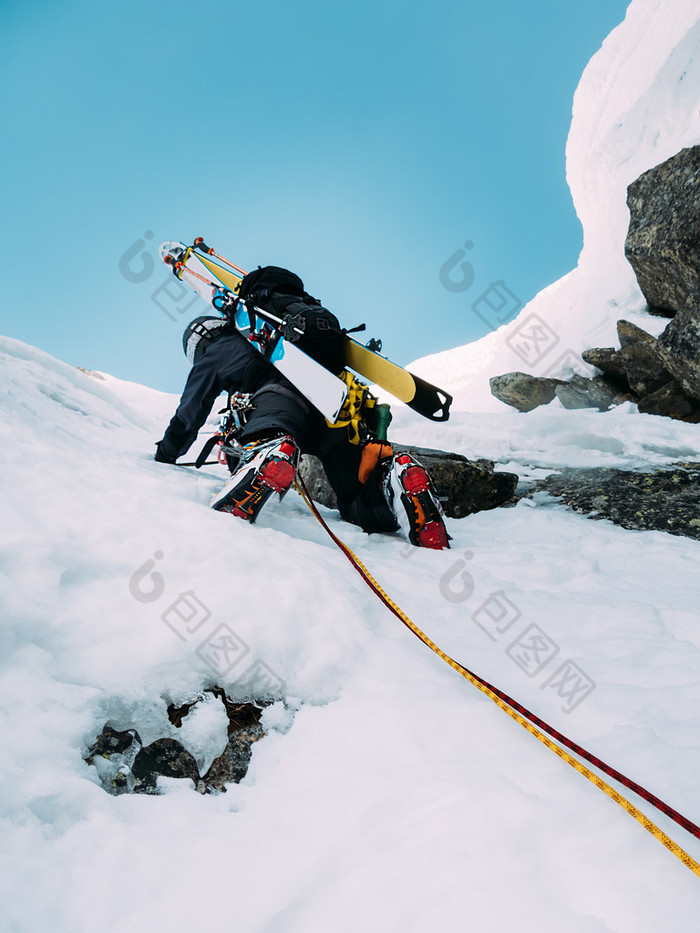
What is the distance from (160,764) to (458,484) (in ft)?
13.7

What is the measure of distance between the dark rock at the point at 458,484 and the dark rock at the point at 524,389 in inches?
366

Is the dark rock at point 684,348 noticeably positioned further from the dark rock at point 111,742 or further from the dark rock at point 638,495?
the dark rock at point 111,742

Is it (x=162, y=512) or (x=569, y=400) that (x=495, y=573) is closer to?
(x=162, y=512)

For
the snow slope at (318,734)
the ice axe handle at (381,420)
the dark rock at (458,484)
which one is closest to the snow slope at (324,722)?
the snow slope at (318,734)

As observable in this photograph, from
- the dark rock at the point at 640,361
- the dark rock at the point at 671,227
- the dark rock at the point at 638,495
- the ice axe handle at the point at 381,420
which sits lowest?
the ice axe handle at the point at 381,420

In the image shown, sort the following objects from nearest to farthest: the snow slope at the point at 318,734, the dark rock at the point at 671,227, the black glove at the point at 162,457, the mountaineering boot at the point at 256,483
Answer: the snow slope at the point at 318,734
the mountaineering boot at the point at 256,483
the black glove at the point at 162,457
the dark rock at the point at 671,227

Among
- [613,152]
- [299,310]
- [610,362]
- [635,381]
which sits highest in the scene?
[613,152]

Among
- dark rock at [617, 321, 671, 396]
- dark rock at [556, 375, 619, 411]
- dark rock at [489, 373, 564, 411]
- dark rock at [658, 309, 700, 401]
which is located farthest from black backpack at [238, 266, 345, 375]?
dark rock at [489, 373, 564, 411]

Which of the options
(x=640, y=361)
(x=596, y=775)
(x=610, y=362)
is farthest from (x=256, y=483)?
(x=610, y=362)

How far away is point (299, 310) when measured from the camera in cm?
410

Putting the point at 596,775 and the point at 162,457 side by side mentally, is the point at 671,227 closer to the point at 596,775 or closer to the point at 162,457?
the point at 162,457

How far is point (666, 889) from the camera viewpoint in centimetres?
108

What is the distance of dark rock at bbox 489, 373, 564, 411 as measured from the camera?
1418 cm

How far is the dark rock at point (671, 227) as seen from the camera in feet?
21.5
